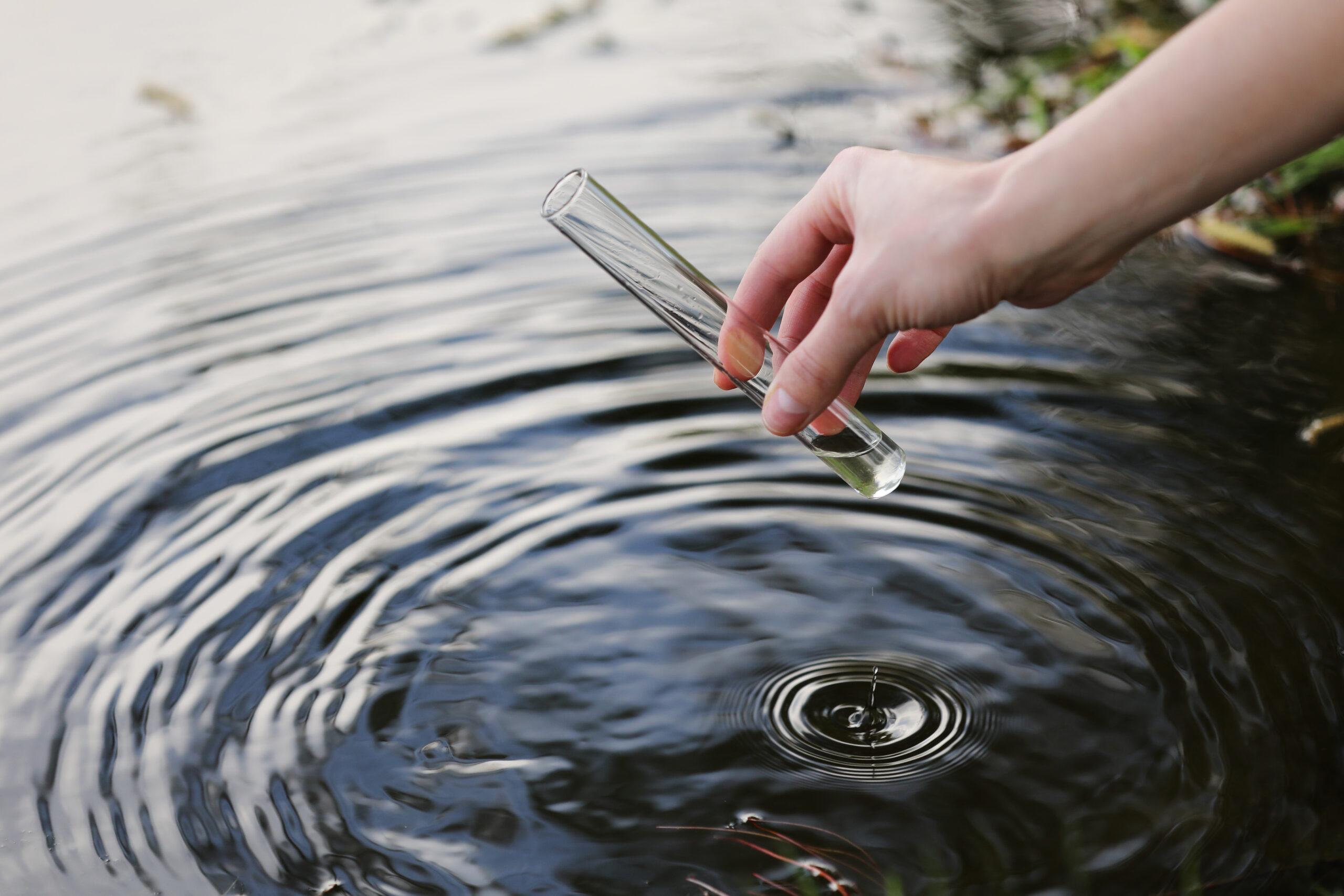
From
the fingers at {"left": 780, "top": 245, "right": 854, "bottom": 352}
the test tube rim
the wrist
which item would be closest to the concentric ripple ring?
the fingers at {"left": 780, "top": 245, "right": 854, "bottom": 352}

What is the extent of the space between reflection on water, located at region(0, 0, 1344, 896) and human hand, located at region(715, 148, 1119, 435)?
828mm

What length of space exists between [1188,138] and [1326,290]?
2921 mm

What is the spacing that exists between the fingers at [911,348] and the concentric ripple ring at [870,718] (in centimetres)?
64

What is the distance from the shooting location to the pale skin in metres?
1.42

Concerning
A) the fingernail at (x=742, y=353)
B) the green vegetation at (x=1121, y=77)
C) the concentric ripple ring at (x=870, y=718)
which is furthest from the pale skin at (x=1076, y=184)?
the green vegetation at (x=1121, y=77)

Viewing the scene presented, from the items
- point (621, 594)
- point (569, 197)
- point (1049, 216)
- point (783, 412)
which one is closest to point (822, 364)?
point (783, 412)

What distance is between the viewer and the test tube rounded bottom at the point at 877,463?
2006 mm

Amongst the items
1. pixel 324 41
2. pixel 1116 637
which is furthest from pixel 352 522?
pixel 324 41

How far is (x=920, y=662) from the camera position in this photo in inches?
94.0

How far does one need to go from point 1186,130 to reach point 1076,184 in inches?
5.7

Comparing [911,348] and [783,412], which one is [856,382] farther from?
[783,412]

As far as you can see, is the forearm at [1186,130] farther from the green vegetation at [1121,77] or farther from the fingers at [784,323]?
the green vegetation at [1121,77]

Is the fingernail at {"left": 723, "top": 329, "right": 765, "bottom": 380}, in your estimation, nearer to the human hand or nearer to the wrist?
the human hand

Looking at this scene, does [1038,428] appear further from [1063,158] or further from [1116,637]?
[1063,158]
